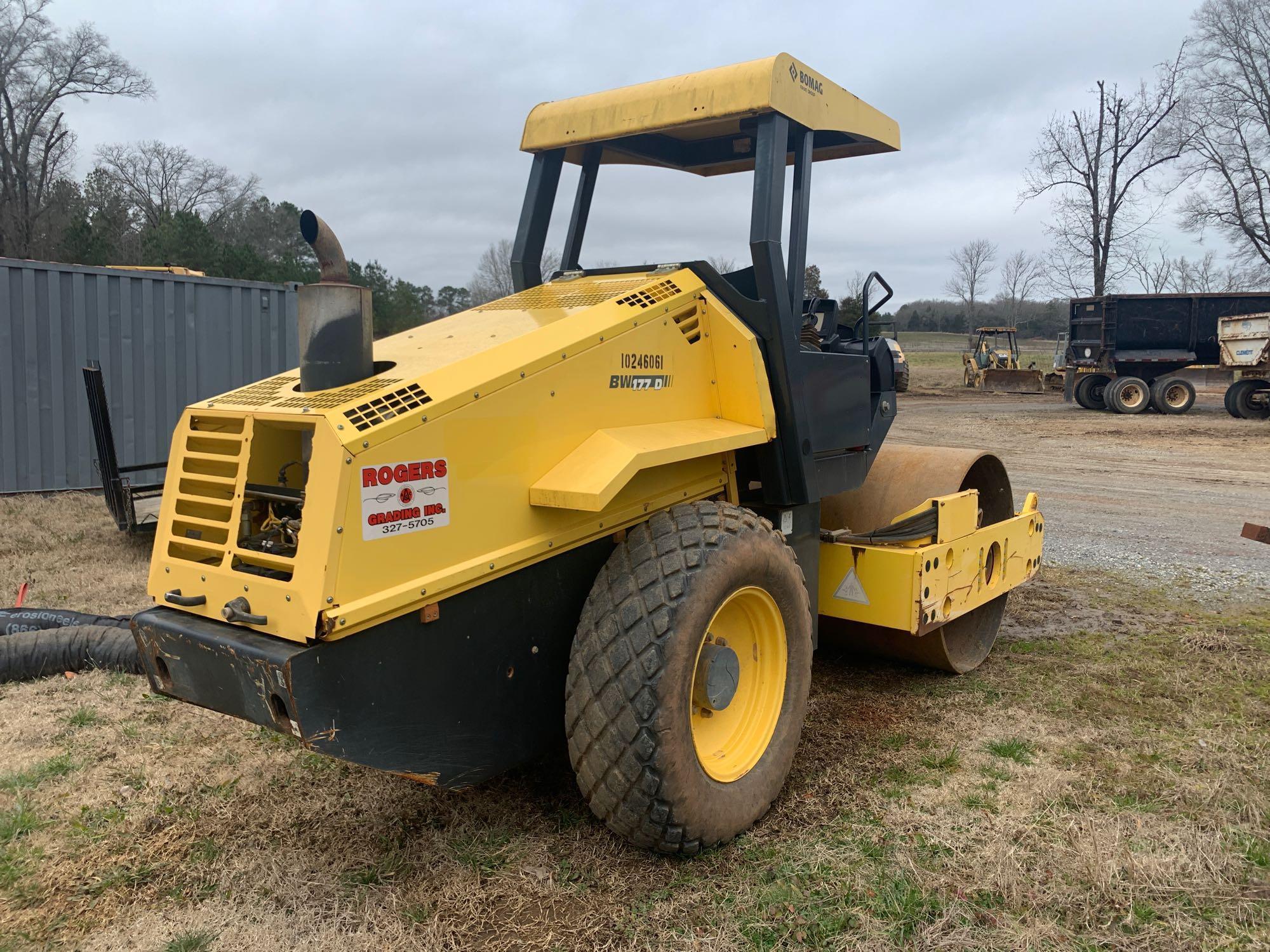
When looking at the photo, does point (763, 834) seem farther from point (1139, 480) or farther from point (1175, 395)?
point (1175, 395)

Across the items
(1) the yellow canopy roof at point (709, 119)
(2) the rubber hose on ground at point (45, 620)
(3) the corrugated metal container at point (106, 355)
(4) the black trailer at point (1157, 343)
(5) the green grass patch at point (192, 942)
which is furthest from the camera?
(4) the black trailer at point (1157, 343)

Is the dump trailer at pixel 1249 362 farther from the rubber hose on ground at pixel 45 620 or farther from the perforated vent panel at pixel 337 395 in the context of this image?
the perforated vent panel at pixel 337 395

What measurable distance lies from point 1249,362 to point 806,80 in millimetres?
20172

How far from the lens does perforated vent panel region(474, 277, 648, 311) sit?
3.62 meters

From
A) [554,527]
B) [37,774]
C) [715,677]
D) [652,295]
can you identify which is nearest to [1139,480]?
[652,295]

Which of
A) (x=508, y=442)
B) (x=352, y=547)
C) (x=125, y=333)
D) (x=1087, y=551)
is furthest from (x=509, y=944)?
(x=125, y=333)

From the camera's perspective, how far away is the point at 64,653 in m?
4.75

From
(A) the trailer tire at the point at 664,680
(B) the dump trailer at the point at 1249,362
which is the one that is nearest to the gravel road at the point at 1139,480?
(B) the dump trailer at the point at 1249,362

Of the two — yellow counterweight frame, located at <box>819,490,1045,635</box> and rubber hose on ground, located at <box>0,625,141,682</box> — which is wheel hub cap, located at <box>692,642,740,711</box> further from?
rubber hose on ground, located at <box>0,625,141,682</box>

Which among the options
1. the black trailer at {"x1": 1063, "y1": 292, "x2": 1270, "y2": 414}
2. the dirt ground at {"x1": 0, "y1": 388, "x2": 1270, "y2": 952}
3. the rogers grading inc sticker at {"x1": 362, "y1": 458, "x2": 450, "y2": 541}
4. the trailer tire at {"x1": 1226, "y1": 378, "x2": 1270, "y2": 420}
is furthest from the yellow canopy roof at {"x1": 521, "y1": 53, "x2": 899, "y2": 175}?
the black trailer at {"x1": 1063, "y1": 292, "x2": 1270, "y2": 414}

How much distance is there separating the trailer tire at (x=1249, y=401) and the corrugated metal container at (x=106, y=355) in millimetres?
19340

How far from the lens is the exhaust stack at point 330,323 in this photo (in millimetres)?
2859

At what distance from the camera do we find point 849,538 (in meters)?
4.48

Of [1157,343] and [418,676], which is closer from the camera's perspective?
[418,676]
